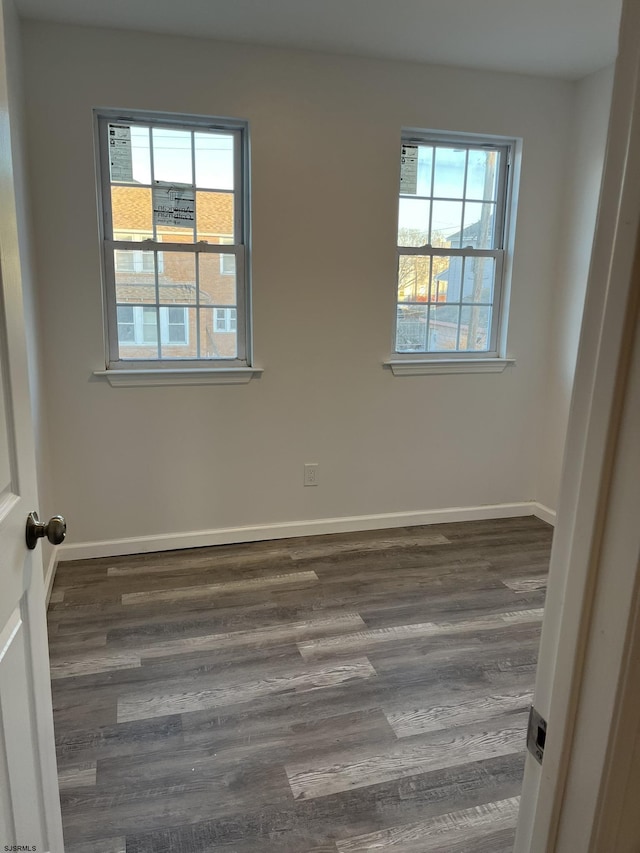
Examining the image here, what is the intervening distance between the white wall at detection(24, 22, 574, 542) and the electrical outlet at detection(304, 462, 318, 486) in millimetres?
38

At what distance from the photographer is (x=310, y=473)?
3.41 meters

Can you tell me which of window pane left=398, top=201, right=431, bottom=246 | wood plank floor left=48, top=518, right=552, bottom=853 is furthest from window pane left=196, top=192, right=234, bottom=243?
wood plank floor left=48, top=518, right=552, bottom=853

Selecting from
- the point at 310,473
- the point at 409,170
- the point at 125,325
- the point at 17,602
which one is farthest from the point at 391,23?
the point at 17,602

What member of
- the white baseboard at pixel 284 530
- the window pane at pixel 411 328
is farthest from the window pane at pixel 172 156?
the white baseboard at pixel 284 530

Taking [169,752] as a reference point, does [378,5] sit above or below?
above

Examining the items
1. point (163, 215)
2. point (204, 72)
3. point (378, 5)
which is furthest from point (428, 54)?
point (163, 215)

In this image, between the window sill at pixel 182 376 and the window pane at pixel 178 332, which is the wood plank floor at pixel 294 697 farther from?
the window pane at pixel 178 332

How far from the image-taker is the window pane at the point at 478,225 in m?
3.46

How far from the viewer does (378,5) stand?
2.47m

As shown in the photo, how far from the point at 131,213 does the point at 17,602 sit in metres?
2.40

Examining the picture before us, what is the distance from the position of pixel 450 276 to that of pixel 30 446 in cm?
287

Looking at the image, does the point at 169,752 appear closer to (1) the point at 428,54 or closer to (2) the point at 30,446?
(2) the point at 30,446

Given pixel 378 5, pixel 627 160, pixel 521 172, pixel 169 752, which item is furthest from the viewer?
pixel 521 172

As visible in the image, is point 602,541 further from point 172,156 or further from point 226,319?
point 172,156
